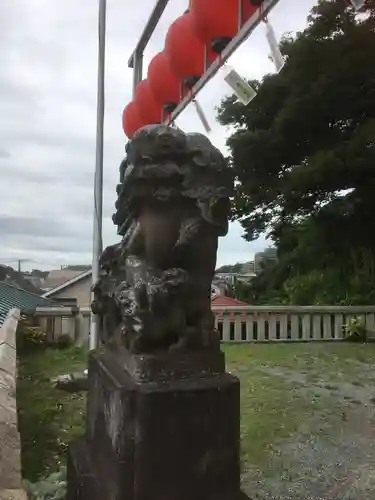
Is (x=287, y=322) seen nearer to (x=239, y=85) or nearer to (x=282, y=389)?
(x=282, y=389)

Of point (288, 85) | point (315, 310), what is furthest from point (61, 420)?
point (288, 85)

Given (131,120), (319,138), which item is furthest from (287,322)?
(131,120)

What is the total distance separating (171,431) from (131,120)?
3117 mm

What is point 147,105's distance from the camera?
3.94 m

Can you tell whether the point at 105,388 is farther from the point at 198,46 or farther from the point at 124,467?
the point at 198,46

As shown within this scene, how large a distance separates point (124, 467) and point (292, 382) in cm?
354

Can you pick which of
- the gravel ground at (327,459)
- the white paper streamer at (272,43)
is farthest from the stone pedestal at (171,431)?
the white paper streamer at (272,43)

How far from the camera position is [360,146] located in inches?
261

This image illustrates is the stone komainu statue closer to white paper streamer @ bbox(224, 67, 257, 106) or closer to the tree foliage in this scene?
white paper streamer @ bbox(224, 67, 257, 106)

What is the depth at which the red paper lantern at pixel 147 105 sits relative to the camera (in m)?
3.86

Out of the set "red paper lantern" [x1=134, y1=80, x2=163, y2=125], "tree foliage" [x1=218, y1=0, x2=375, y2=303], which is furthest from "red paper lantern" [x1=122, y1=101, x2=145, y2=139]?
"tree foliage" [x1=218, y1=0, x2=375, y2=303]

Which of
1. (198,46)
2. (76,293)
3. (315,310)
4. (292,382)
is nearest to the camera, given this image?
(198,46)

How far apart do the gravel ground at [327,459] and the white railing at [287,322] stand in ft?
10.5

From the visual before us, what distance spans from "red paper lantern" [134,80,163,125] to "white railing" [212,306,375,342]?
13.4 feet
